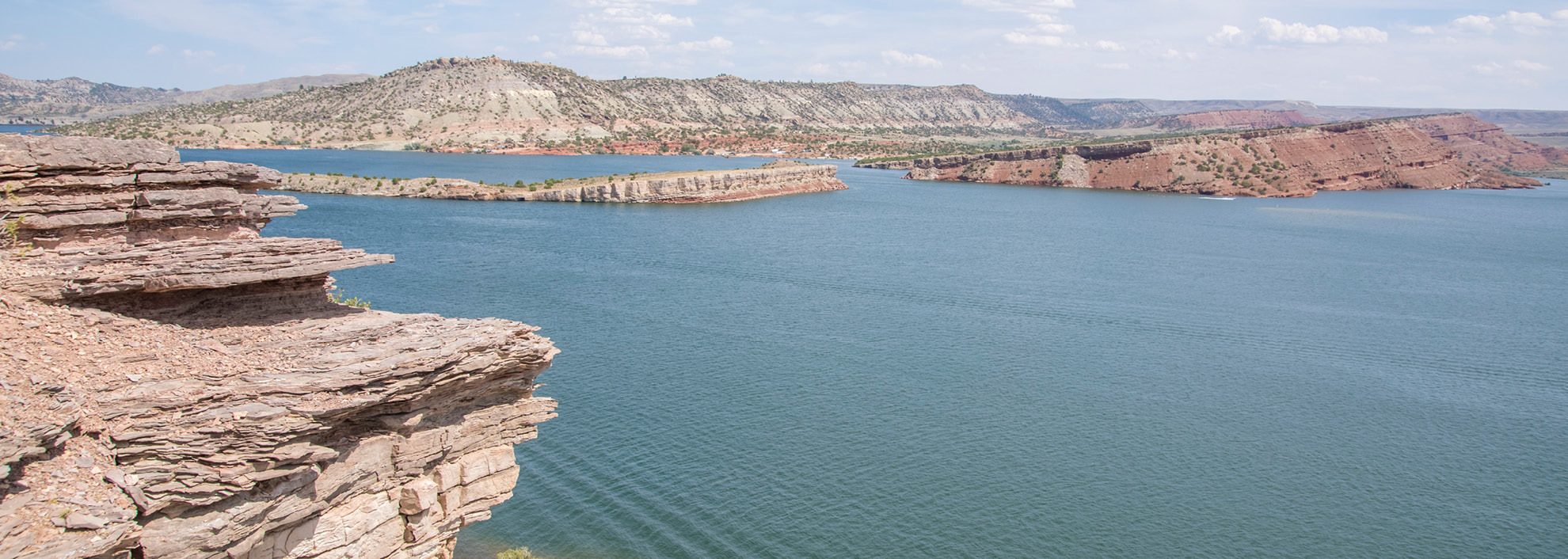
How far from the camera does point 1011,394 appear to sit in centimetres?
3519

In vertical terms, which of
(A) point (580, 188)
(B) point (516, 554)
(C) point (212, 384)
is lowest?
(B) point (516, 554)

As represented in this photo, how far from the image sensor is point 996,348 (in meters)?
41.3

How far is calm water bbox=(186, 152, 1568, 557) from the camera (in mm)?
25141

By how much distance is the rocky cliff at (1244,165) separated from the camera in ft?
453

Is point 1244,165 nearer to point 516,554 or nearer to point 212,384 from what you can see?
point 516,554

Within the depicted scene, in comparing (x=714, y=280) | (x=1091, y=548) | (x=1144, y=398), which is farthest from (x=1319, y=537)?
(x=714, y=280)

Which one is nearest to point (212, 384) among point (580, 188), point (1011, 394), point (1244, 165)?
point (1011, 394)

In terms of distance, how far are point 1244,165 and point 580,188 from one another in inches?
3875

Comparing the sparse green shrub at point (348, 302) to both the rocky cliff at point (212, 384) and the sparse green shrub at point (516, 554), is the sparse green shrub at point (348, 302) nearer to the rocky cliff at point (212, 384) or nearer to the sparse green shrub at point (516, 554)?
the rocky cliff at point (212, 384)

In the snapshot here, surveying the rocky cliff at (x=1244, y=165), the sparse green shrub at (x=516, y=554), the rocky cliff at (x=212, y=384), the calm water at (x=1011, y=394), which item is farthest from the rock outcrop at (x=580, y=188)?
the rocky cliff at (x=212, y=384)

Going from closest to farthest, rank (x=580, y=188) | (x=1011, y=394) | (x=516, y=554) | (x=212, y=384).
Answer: (x=212, y=384), (x=516, y=554), (x=1011, y=394), (x=580, y=188)

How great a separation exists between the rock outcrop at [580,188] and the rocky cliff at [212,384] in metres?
83.7

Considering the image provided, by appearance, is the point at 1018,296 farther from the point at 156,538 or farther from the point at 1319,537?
the point at 156,538

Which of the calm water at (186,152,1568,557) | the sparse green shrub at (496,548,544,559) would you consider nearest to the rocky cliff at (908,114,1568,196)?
the calm water at (186,152,1568,557)
